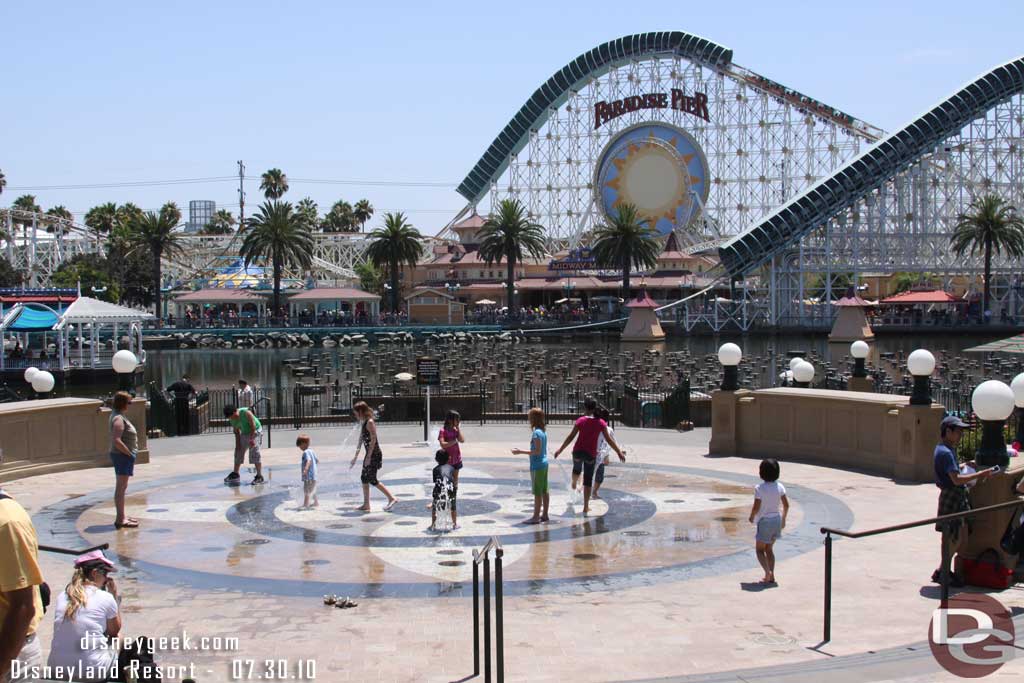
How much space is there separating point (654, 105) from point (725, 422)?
92512mm

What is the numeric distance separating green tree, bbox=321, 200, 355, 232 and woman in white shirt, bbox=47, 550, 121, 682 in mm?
145650

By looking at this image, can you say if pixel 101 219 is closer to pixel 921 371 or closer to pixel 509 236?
pixel 509 236

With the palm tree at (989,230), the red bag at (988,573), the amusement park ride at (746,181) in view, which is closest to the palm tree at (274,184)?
the amusement park ride at (746,181)

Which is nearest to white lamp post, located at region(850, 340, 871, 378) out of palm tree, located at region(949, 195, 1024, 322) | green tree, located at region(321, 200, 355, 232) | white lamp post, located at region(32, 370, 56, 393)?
white lamp post, located at region(32, 370, 56, 393)

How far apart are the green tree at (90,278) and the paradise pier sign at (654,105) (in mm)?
51359

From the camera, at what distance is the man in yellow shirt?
726 cm

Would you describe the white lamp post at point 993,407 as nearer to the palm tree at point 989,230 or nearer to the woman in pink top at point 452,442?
the woman in pink top at point 452,442

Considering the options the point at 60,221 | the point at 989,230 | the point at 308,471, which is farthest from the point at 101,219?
the point at 308,471

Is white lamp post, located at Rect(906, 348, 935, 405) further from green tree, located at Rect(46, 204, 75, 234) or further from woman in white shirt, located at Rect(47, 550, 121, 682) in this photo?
green tree, located at Rect(46, 204, 75, 234)

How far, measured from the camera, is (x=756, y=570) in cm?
1303

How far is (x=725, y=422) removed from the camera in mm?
22859

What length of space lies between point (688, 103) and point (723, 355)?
300 feet

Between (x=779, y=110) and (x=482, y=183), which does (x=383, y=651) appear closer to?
(x=779, y=110)
